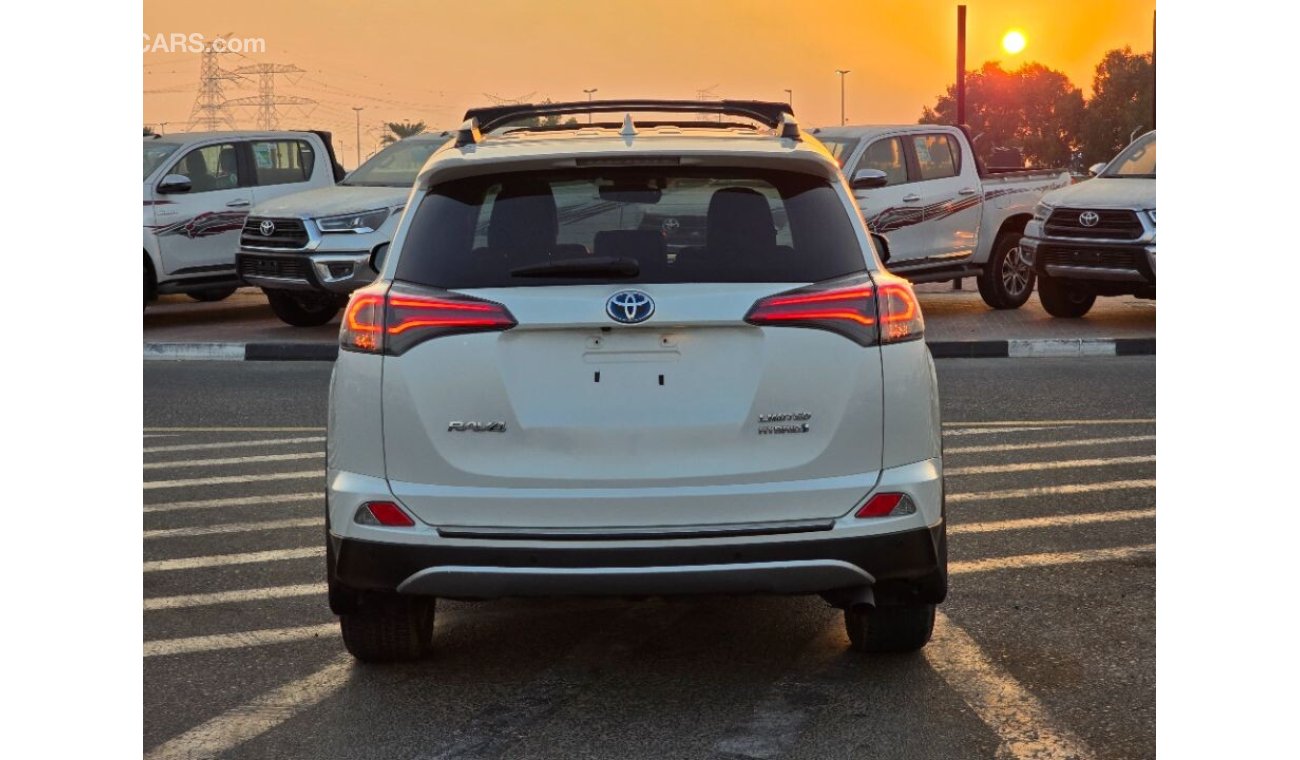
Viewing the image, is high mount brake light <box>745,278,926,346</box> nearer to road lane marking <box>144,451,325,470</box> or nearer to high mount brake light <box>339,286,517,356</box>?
high mount brake light <box>339,286,517,356</box>

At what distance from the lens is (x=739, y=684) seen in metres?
5.53

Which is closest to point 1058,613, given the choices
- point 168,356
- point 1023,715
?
point 1023,715

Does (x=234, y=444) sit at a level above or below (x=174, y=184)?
below

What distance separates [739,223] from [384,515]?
4.20ft

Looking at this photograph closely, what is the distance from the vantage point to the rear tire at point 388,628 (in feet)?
18.2

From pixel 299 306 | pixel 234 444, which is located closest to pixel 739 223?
pixel 234 444

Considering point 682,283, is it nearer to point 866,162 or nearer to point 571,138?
point 571,138

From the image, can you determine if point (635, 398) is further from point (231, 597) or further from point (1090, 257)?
point (1090, 257)

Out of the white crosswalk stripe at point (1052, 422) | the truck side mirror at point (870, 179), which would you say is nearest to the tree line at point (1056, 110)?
the truck side mirror at point (870, 179)

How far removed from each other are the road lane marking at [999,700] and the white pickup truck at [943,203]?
40.0 ft

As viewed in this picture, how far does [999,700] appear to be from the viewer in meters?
5.29

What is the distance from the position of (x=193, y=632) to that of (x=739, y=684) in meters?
1.98

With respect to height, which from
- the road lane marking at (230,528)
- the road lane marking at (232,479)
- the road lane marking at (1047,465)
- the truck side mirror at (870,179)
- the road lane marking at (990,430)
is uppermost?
the truck side mirror at (870,179)

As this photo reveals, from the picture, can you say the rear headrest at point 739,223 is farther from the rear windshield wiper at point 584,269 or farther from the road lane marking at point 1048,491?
the road lane marking at point 1048,491
